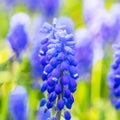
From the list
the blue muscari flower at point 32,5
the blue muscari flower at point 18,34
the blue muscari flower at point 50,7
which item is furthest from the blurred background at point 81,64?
Result: the blue muscari flower at point 32,5

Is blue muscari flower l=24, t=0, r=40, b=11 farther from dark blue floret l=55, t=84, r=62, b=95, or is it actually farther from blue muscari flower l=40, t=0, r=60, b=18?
dark blue floret l=55, t=84, r=62, b=95

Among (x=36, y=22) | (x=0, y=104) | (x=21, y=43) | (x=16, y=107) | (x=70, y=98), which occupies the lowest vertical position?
(x=70, y=98)

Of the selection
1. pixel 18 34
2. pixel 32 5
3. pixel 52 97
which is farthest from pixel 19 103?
pixel 32 5

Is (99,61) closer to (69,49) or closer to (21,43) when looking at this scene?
(21,43)

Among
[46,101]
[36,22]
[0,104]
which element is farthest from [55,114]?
[36,22]

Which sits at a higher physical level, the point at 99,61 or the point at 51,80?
the point at 99,61

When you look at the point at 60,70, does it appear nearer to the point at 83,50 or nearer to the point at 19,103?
the point at 19,103

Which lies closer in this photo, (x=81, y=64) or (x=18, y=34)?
(x=18, y=34)

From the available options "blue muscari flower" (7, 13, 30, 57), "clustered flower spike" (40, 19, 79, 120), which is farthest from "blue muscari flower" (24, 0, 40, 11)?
"clustered flower spike" (40, 19, 79, 120)
